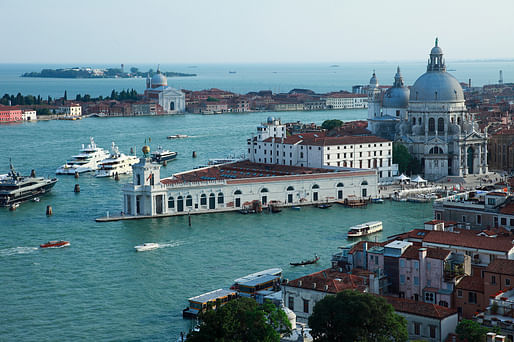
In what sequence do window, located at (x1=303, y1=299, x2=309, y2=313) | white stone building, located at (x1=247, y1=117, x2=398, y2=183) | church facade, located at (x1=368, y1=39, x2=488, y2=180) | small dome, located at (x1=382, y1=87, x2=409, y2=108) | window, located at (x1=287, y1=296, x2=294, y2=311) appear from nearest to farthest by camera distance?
window, located at (x1=303, y1=299, x2=309, y2=313) → window, located at (x1=287, y1=296, x2=294, y2=311) → white stone building, located at (x1=247, y1=117, x2=398, y2=183) → church facade, located at (x1=368, y1=39, x2=488, y2=180) → small dome, located at (x1=382, y1=87, x2=409, y2=108)

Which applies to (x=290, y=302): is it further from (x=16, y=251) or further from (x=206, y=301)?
(x=16, y=251)

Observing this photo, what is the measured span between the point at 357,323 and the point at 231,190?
51.9 ft

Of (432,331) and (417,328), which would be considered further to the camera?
(417,328)

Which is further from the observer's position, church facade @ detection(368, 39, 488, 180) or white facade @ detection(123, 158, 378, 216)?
church facade @ detection(368, 39, 488, 180)

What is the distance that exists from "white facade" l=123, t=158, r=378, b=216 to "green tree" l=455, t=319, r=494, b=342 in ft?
49.7

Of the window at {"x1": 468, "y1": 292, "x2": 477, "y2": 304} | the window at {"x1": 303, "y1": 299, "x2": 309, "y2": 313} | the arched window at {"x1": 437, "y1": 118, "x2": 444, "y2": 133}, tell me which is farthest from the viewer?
the arched window at {"x1": 437, "y1": 118, "x2": 444, "y2": 133}

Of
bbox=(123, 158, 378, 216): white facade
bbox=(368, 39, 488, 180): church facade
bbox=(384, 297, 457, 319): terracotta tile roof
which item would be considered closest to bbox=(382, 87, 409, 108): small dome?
bbox=(368, 39, 488, 180): church facade

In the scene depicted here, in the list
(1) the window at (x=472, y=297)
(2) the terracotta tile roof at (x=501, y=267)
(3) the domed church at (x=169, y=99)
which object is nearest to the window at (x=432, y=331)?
(1) the window at (x=472, y=297)

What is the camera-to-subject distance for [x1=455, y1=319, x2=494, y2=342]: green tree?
11938 millimetres

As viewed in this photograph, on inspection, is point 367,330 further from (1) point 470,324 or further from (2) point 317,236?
(2) point 317,236

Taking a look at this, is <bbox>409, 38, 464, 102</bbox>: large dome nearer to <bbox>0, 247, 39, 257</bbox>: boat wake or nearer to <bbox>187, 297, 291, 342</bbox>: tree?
<bbox>0, 247, 39, 257</bbox>: boat wake

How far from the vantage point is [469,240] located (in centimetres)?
1547

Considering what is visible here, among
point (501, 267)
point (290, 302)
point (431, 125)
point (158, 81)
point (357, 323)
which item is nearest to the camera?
point (357, 323)

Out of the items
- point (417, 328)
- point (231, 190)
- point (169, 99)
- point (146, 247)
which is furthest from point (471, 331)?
point (169, 99)
